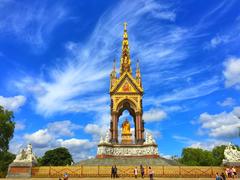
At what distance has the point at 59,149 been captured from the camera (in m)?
66.3

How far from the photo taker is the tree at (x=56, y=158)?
64.0m

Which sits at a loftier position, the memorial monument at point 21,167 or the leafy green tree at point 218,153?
the leafy green tree at point 218,153

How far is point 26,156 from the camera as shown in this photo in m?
27.7

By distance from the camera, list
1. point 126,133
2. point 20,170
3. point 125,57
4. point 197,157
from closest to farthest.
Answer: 1. point 20,170
2. point 126,133
3. point 125,57
4. point 197,157

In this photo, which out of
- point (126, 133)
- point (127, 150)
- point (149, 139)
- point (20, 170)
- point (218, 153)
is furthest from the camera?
point (218, 153)

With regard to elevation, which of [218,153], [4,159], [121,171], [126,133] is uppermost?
[126,133]

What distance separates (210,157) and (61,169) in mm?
47264

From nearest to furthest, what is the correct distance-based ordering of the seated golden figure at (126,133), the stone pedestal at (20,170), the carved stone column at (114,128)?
the stone pedestal at (20,170), the carved stone column at (114,128), the seated golden figure at (126,133)

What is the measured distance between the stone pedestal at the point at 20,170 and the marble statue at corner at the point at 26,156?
1.36ft

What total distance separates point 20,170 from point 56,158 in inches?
1535

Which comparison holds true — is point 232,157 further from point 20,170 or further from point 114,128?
point 20,170

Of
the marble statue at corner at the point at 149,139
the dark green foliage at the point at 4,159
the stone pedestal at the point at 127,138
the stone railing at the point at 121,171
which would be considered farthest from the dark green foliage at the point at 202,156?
the stone railing at the point at 121,171

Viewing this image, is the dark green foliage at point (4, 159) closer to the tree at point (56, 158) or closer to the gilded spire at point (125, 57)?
the tree at point (56, 158)

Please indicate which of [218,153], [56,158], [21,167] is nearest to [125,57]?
[21,167]
